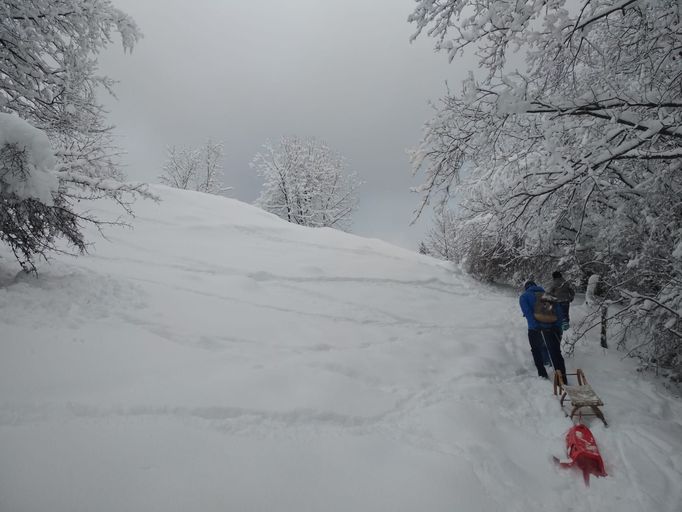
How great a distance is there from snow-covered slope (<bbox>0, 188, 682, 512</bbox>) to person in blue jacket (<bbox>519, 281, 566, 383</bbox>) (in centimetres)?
33

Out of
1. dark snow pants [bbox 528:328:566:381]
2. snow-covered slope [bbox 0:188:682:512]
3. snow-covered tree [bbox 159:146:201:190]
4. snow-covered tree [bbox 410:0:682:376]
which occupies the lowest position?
snow-covered slope [bbox 0:188:682:512]

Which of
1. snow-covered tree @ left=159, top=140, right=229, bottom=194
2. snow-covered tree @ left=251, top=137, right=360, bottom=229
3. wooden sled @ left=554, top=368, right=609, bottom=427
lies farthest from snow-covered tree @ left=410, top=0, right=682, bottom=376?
snow-covered tree @ left=159, top=140, right=229, bottom=194

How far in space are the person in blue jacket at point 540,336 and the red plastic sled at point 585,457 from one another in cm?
177

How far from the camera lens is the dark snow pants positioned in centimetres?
488

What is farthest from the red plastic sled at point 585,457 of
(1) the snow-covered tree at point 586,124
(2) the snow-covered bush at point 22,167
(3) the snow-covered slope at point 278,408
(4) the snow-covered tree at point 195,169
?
(4) the snow-covered tree at point 195,169

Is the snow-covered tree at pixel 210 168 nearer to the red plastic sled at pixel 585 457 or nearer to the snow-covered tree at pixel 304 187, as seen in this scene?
the snow-covered tree at pixel 304 187

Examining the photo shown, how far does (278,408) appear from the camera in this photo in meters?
3.24

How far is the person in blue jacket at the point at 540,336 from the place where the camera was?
4.89 m

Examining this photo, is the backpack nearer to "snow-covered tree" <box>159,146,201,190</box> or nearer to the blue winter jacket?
the blue winter jacket

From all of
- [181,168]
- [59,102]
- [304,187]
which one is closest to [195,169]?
[181,168]

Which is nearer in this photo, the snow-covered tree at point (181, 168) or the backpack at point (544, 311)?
the backpack at point (544, 311)

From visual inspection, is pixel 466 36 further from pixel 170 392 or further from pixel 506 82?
pixel 170 392

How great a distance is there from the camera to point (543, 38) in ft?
9.91

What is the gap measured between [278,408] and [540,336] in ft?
13.6
